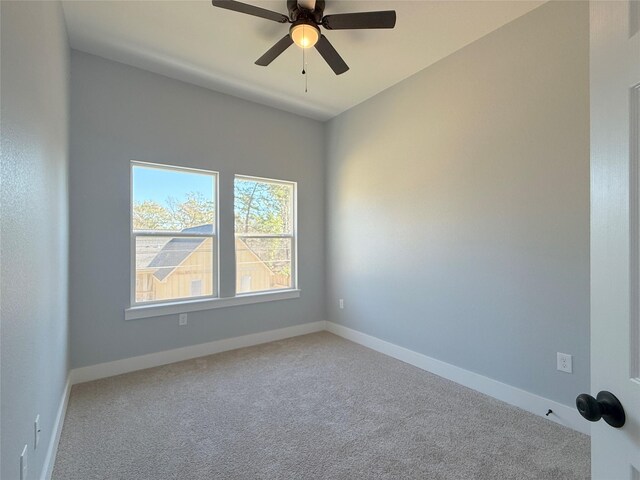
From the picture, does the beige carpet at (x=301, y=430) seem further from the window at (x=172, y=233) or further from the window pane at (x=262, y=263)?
the window pane at (x=262, y=263)

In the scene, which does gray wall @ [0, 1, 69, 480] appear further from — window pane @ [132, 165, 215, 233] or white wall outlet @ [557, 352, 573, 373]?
white wall outlet @ [557, 352, 573, 373]

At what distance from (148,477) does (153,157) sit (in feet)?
8.81

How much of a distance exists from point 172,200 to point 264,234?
3.74 feet

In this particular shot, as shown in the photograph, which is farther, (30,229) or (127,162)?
(127,162)

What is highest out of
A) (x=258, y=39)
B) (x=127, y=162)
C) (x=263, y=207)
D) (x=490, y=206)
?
(x=258, y=39)

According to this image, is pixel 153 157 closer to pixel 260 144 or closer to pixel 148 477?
pixel 260 144

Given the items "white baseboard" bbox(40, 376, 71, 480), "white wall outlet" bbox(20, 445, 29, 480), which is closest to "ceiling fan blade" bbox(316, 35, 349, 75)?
"white wall outlet" bbox(20, 445, 29, 480)

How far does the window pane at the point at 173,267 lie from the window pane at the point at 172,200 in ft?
0.48

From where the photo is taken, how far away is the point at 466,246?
9.04ft

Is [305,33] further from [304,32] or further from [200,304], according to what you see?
[200,304]

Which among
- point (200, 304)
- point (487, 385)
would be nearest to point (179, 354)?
point (200, 304)

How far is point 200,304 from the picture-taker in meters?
3.40

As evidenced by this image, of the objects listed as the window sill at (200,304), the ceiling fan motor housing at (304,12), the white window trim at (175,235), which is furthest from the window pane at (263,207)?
the ceiling fan motor housing at (304,12)

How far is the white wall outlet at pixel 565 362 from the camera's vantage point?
2.12 m
